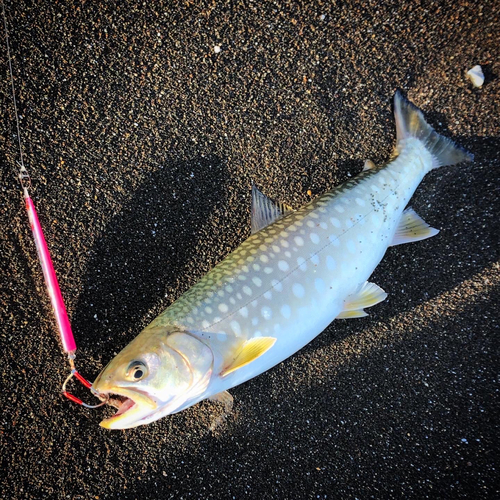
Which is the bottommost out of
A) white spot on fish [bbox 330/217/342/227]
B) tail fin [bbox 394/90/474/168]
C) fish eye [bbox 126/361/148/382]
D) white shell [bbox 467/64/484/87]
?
fish eye [bbox 126/361/148/382]

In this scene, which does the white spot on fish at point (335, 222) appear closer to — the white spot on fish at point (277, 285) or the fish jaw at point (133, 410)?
the white spot on fish at point (277, 285)

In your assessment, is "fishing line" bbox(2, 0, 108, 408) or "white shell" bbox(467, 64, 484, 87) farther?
"white shell" bbox(467, 64, 484, 87)

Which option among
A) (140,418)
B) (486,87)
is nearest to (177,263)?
(140,418)

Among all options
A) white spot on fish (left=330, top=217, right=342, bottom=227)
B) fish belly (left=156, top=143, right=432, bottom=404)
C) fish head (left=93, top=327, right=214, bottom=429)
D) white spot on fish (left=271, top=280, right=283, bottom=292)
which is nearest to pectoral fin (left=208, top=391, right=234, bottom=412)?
fish belly (left=156, top=143, right=432, bottom=404)

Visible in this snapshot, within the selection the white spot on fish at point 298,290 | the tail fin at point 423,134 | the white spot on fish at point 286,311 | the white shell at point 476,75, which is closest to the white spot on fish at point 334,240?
the white spot on fish at point 298,290

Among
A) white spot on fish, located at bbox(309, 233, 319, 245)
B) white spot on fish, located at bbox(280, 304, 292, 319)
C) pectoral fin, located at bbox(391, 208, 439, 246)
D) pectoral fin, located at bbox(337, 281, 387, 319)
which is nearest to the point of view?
white spot on fish, located at bbox(280, 304, 292, 319)

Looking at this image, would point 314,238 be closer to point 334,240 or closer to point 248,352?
point 334,240

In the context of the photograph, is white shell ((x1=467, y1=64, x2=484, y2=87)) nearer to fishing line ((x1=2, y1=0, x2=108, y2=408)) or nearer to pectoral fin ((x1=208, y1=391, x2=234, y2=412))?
pectoral fin ((x1=208, y1=391, x2=234, y2=412))

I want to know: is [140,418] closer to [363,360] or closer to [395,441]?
[363,360]

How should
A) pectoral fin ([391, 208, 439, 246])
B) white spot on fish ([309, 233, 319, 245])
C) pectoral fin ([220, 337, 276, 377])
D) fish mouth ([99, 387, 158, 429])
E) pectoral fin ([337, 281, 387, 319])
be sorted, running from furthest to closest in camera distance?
pectoral fin ([391, 208, 439, 246])
pectoral fin ([337, 281, 387, 319])
white spot on fish ([309, 233, 319, 245])
pectoral fin ([220, 337, 276, 377])
fish mouth ([99, 387, 158, 429])
